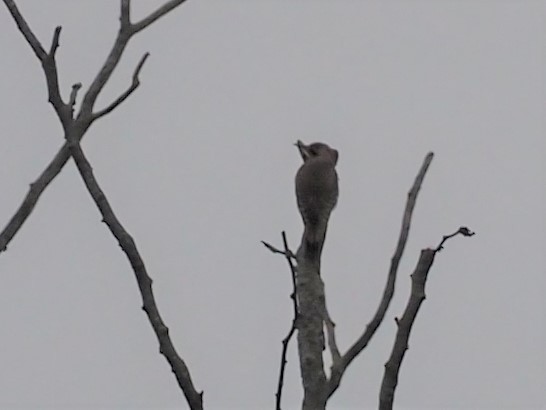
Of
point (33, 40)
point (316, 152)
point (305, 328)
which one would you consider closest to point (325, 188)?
point (316, 152)

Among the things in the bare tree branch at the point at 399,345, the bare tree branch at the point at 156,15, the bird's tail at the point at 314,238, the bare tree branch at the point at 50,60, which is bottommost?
the bare tree branch at the point at 399,345

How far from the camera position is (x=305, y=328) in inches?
121

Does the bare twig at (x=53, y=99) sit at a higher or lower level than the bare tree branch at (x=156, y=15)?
lower

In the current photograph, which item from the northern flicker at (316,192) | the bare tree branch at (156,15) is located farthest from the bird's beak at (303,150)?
the bare tree branch at (156,15)

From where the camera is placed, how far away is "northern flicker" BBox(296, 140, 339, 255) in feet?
10.3

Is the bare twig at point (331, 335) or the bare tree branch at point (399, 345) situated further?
the bare twig at point (331, 335)

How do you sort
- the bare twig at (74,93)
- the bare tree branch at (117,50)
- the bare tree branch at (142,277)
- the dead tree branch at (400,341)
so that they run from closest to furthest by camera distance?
the bare tree branch at (142,277), the dead tree branch at (400,341), the bare tree branch at (117,50), the bare twig at (74,93)

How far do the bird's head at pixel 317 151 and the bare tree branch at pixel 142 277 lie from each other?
0.66 metres

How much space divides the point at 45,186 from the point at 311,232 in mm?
794

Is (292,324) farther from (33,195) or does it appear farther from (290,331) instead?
(33,195)

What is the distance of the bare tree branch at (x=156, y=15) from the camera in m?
3.21

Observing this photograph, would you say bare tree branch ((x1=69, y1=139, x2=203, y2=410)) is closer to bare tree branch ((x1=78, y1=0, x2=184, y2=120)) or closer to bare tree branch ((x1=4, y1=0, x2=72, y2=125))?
bare tree branch ((x1=4, y1=0, x2=72, y2=125))

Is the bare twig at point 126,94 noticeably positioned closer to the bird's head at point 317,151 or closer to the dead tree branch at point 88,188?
the dead tree branch at point 88,188

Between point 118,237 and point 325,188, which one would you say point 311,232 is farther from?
point 118,237
